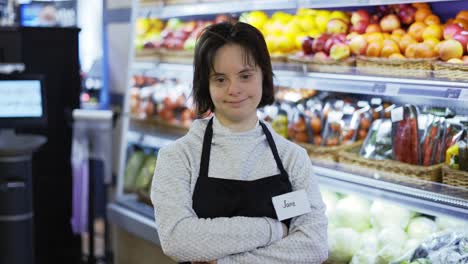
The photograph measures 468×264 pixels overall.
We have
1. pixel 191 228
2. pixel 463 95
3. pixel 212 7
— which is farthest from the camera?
pixel 212 7

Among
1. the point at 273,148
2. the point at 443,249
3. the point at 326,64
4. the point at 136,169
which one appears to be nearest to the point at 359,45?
the point at 326,64

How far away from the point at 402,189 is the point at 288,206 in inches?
35.6

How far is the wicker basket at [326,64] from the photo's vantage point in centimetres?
292

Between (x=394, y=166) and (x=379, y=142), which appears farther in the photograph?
(x=379, y=142)

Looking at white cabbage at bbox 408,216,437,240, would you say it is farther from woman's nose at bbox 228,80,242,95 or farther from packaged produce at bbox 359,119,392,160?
woman's nose at bbox 228,80,242,95

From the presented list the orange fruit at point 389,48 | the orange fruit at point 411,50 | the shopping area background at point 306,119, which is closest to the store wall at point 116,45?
the shopping area background at point 306,119

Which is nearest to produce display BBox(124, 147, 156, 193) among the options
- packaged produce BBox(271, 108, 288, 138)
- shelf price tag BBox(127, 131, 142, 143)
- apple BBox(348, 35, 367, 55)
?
shelf price tag BBox(127, 131, 142, 143)

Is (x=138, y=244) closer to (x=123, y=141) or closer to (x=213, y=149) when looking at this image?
(x=123, y=141)

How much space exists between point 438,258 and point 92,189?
7.84ft

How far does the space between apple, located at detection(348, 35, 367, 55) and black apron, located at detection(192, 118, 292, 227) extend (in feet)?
4.05

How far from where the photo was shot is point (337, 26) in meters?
3.18

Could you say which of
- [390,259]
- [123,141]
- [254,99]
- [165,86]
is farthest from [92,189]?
[254,99]

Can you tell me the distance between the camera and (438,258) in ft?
8.00

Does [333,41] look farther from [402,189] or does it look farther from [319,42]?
[402,189]
